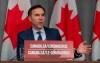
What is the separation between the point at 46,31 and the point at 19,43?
27 centimetres

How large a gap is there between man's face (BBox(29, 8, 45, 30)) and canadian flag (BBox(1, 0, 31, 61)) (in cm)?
45

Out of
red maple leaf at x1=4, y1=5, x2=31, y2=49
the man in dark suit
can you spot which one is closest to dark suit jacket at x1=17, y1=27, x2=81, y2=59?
the man in dark suit

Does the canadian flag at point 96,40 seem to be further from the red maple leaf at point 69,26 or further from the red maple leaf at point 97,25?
the red maple leaf at point 69,26

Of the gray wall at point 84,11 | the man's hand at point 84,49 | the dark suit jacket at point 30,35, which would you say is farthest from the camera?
the gray wall at point 84,11

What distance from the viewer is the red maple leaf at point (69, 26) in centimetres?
296

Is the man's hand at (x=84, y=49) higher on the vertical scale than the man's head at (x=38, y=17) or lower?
lower

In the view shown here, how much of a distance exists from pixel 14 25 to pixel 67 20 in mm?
581

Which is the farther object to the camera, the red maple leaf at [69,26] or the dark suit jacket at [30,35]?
the red maple leaf at [69,26]

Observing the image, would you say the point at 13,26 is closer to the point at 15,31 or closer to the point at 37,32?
the point at 15,31

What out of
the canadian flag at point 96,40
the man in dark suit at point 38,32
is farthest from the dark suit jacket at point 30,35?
the canadian flag at point 96,40

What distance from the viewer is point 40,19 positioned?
2.45 m

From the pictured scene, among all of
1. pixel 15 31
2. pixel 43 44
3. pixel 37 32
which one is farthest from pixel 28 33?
pixel 43 44

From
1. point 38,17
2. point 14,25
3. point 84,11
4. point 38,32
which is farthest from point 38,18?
→ point 84,11

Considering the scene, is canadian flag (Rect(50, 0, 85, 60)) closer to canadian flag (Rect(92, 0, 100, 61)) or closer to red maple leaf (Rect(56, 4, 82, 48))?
red maple leaf (Rect(56, 4, 82, 48))
